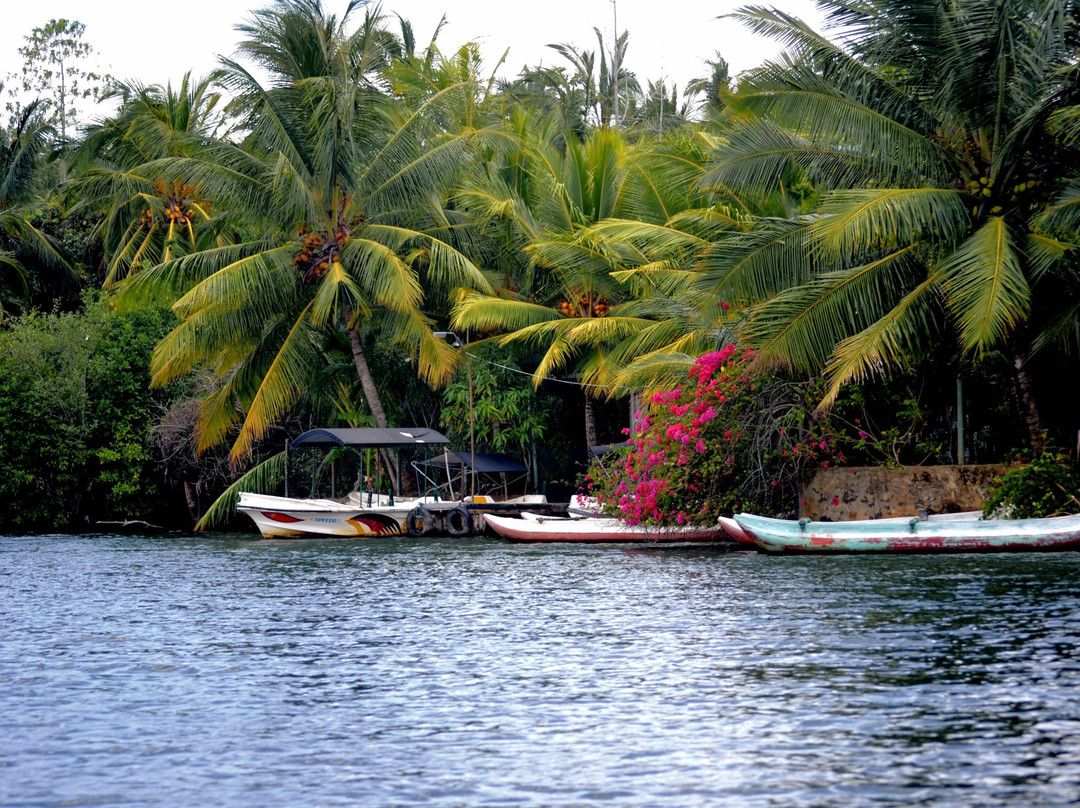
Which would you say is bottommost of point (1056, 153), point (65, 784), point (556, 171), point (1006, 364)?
point (65, 784)

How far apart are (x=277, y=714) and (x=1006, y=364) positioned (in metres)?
17.5

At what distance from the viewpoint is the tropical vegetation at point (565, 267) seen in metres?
20.4

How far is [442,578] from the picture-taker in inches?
853

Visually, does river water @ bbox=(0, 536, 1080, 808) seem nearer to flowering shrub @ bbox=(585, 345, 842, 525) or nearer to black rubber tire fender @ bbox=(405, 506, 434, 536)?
flowering shrub @ bbox=(585, 345, 842, 525)

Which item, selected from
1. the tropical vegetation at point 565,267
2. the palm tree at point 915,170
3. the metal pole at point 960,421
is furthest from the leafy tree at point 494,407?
the palm tree at point 915,170

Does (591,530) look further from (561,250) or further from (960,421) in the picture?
(960,421)

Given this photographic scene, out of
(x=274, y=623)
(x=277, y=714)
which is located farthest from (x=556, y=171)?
(x=277, y=714)

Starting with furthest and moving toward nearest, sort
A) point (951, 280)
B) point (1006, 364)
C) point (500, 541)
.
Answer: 1. point (500, 541)
2. point (1006, 364)
3. point (951, 280)

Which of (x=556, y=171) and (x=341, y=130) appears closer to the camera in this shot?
(x=341, y=130)

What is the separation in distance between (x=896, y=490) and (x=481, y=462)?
49.0 feet

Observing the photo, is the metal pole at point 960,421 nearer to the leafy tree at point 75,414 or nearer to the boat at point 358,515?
the boat at point 358,515

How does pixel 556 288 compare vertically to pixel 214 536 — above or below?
above

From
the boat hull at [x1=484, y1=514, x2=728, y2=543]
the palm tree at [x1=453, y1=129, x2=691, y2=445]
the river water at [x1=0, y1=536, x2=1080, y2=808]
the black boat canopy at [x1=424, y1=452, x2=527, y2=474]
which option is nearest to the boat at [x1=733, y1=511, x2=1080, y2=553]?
the river water at [x1=0, y1=536, x2=1080, y2=808]

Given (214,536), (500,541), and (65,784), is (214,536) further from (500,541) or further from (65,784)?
(65,784)
